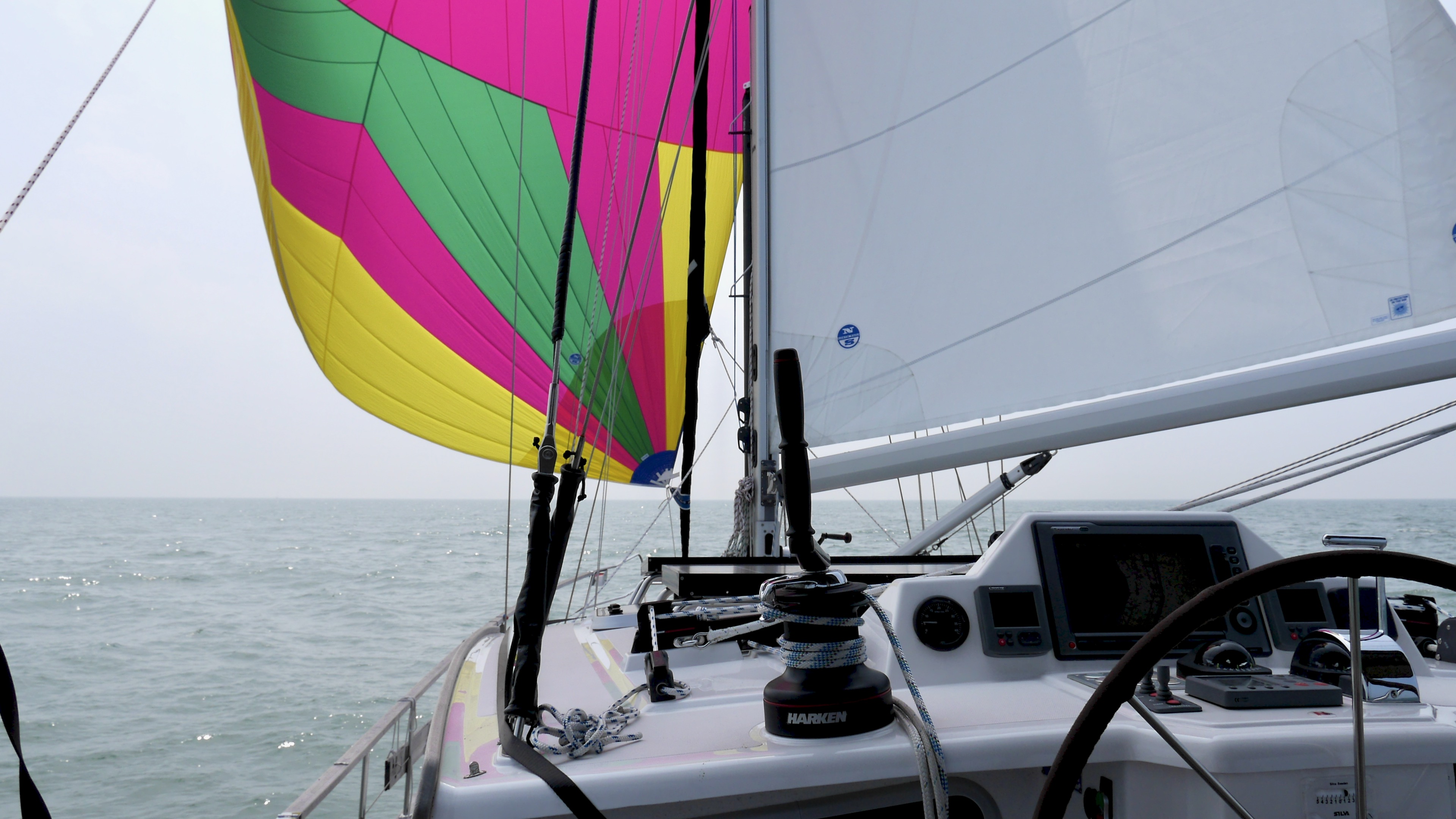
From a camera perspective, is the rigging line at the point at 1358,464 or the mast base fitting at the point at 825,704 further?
the rigging line at the point at 1358,464

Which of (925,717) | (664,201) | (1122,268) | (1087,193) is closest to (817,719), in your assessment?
(925,717)

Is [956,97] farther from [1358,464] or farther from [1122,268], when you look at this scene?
[1358,464]

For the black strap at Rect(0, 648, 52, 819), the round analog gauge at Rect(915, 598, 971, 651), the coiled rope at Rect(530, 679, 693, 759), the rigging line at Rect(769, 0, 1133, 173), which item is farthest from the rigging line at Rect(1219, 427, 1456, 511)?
the black strap at Rect(0, 648, 52, 819)

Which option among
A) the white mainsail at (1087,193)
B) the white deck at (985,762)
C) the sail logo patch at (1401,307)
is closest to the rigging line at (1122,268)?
the white mainsail at (1087,193)

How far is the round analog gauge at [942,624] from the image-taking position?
147cm

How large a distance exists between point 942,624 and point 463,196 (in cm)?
476

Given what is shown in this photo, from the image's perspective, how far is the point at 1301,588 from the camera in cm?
156

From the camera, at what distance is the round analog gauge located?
1.47 metres

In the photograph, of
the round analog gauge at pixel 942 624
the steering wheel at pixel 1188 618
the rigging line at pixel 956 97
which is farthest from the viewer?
the rigging line at pixel 956 97

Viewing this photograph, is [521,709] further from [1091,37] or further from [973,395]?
[1091,37]

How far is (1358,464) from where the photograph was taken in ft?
7.44

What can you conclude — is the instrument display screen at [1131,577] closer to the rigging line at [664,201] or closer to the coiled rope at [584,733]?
the coiled rope at [584,733]

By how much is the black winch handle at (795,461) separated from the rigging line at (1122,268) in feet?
4.05

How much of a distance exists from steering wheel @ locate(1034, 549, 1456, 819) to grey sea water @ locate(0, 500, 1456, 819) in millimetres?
1586
